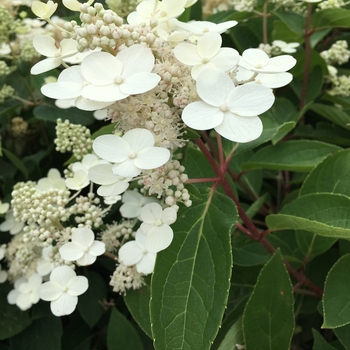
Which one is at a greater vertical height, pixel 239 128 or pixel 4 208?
pixel 239 128

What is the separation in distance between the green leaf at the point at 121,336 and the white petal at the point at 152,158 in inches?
19.4

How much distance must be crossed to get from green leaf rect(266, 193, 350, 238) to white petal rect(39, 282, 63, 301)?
418 mm

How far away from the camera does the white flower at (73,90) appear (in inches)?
20.3

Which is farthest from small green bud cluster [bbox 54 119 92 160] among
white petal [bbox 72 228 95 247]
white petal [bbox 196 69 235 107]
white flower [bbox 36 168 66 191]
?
white petal [bbox 196 69 235 107]

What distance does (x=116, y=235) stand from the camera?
819mm

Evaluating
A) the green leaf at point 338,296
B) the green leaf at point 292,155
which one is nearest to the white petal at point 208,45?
the green leaf at point 292,155

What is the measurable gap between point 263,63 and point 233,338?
0.51 meters

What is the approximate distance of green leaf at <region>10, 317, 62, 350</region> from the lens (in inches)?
37.0

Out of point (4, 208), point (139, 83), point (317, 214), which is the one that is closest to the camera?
point (139, 83)

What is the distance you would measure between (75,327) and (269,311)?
1.77 ft

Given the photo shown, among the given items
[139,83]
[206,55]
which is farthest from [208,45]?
[139,83]

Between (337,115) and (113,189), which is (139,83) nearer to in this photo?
(113,189)

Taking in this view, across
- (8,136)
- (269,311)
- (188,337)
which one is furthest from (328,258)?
(8,136)

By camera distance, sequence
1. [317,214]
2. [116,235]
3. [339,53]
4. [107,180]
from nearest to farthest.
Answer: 1. [107,180]
2. [317,214]
3. [116,235]
4. [339,53]
